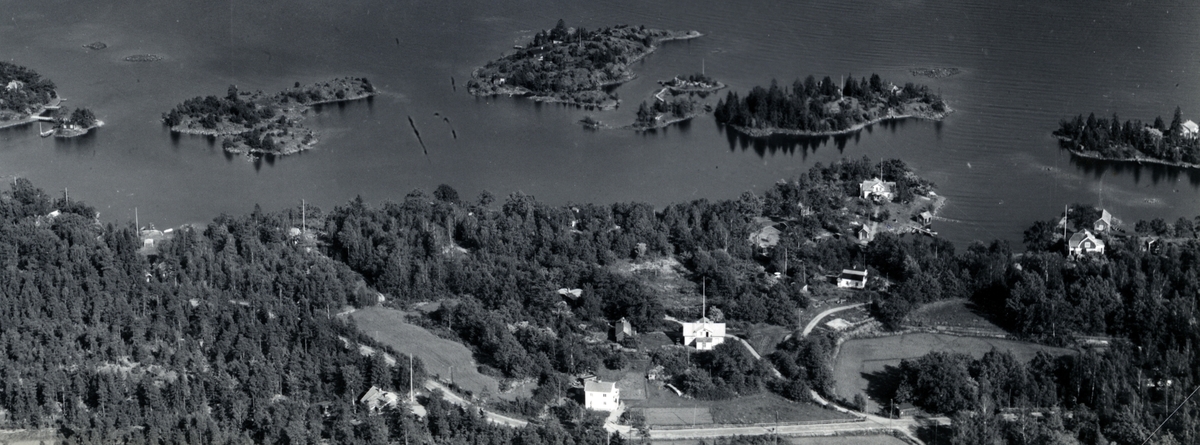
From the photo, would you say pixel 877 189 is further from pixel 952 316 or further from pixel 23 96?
pixel 23 96

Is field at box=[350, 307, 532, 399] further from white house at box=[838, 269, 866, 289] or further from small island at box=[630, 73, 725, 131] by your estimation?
small island at box=[630, 73, 725, 131]

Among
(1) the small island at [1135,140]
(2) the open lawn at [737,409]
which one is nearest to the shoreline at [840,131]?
(1) the small island at [1135,140]

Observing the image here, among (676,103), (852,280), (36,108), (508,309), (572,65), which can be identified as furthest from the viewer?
(572,65)

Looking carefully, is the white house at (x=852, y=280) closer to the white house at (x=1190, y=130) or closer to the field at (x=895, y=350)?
the field at (x=895, y=350)

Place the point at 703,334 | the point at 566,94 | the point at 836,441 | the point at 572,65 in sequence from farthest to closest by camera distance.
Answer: the point at 572,65, the point at 566,94, the point at 703,334, the point at 836,441

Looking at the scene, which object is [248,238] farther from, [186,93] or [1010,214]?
[1010,214]

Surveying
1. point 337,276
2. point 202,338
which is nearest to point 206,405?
point 202,338

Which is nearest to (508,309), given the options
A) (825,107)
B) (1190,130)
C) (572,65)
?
(825,107)

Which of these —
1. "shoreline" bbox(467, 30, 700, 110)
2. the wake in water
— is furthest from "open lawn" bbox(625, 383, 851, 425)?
"shoreline" bbox(467, 30, 700, 110)
